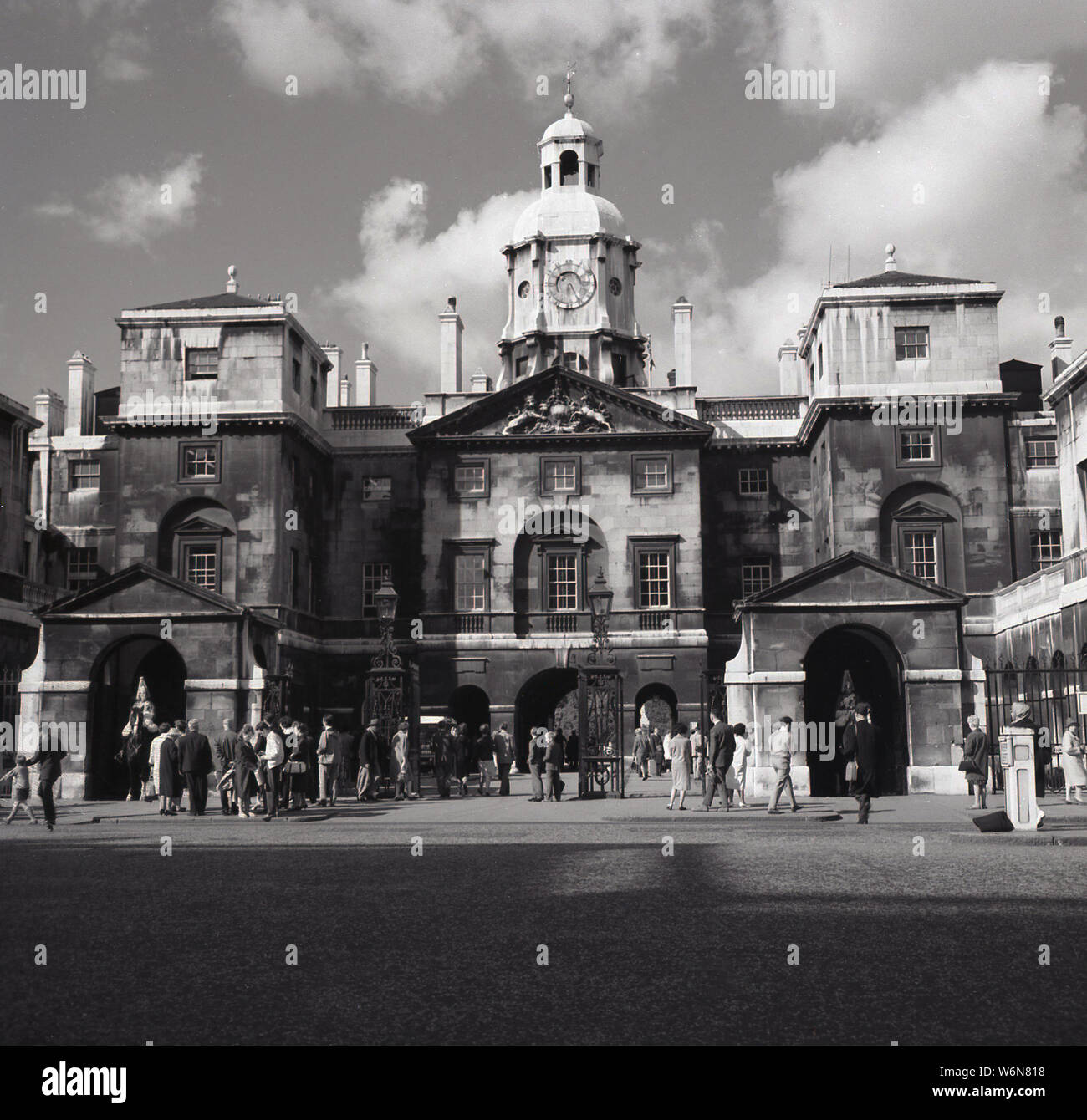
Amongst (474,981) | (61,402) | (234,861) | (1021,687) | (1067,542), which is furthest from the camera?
(61,402)

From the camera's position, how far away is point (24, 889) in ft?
42.9

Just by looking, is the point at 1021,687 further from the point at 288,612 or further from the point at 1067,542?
the point at 288,612

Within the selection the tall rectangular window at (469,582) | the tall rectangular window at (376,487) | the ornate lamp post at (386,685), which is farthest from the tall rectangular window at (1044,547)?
the ornate lamp post at (386,685)

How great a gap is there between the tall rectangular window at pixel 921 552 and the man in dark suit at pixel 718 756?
20.7m

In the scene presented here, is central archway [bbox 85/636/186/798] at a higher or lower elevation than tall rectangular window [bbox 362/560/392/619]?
lower

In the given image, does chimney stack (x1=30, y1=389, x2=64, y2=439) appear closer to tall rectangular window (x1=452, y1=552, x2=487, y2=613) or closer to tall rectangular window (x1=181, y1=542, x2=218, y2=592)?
tall rectangular window (x1=181, y1=542, x2=218, y2=592)

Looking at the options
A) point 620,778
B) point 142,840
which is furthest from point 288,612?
point 142,840

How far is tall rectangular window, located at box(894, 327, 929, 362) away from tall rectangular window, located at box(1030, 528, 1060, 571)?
7025mm

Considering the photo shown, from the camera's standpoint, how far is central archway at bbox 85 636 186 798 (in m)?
31.1

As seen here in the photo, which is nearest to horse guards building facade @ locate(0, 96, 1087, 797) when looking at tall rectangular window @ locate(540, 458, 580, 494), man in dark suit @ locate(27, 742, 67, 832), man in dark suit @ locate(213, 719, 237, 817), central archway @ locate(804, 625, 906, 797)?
tall rectangular window @ locate(540, 458, 580, 494)

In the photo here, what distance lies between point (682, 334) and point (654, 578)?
10.7 meters

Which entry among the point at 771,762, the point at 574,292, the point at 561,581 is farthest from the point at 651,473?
the point at 771,762

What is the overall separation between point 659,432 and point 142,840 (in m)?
30.8

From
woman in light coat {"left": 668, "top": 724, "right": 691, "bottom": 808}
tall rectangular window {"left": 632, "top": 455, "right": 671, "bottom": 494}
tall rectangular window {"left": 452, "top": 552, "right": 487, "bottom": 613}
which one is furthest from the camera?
tall rectangular window {"left": 632, "top": 455, "right": 671, "bottom": 494}
